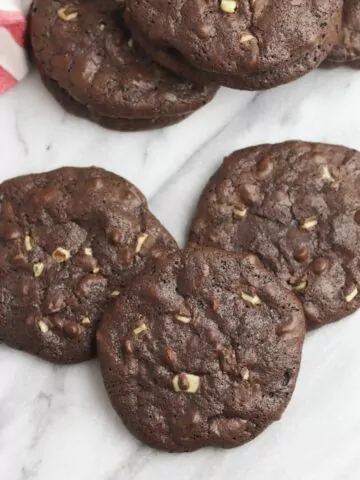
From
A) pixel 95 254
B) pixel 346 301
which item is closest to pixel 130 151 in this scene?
pixel 95 254

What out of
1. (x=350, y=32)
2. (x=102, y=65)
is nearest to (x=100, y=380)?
(x=102, y=65)

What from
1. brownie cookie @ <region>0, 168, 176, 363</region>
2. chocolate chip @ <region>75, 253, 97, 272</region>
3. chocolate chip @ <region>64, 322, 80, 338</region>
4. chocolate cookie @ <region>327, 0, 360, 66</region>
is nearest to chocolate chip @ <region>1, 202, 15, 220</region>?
brownie cookie @ <region>0, 168, 176, 363</region>

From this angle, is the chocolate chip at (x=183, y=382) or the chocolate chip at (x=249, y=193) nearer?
the chocolate chip at (x=183, y=382)

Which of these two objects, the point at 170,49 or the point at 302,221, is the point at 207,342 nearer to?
the point at 302,221

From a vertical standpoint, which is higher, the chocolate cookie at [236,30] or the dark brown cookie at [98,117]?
the chocolate cookie at [236,30]

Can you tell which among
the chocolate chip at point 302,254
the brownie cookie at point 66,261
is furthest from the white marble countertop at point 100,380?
the chocolate chip at point 302,254

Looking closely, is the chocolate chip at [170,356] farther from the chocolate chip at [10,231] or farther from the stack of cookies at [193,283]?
the chocolate chip at [10,231]

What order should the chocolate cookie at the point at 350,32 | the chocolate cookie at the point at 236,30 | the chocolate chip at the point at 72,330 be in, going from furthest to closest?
the chocolate cookie at the point at 350,32 → the chocolate chip at the point at 72,330 → the chocolate cookie at the point at 236,30
